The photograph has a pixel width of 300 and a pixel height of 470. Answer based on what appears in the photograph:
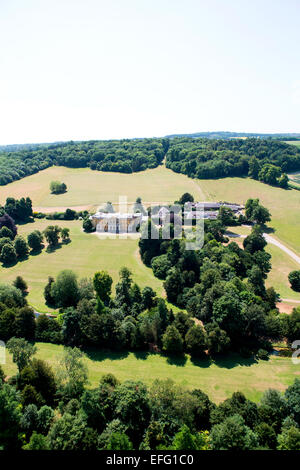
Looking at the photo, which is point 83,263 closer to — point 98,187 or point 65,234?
point 65,234

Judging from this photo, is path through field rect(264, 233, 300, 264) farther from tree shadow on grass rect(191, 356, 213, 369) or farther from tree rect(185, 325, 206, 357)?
tree shadow on grass rect(191, 356, 213, 369)

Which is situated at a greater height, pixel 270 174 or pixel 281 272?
pixel 270 174

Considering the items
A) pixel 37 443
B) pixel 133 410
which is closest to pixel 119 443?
pixel 133 410

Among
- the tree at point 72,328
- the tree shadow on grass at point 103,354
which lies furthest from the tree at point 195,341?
the tree at point 72,328

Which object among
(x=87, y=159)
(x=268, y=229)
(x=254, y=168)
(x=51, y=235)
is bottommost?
(x=51, y=235)

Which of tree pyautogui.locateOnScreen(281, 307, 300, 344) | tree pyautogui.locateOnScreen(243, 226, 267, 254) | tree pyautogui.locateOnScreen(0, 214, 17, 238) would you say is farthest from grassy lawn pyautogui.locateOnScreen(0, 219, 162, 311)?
tree pyautogui.locateOnScreen(243, 226, 267, 254)

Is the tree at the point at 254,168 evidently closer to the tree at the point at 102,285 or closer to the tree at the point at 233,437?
the tree at the point at 102,285
